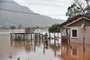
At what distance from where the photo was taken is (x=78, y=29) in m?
29.3

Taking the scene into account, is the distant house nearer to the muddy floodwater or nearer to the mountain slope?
the muddy floodwater

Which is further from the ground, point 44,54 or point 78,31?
point 78,31

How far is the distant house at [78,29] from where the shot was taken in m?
28.3

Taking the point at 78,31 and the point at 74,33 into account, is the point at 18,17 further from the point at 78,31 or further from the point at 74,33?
the point at 78,31

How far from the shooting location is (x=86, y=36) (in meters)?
28.3

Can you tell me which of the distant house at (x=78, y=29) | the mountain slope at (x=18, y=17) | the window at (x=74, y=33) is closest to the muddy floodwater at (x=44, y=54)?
the distant house at (x=78, y=29)

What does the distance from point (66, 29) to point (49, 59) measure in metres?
15.7

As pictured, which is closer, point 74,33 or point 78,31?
point 78,31

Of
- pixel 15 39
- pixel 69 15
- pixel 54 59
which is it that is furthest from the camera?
pixel 69 15

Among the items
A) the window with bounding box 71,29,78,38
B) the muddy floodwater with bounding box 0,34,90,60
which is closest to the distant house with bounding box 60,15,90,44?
the window with bounding box 71,29,78,38

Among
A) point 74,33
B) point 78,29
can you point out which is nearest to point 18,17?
point 74,33

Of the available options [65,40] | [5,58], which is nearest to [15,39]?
[65,40]

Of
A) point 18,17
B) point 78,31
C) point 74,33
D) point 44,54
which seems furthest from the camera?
point 18,17

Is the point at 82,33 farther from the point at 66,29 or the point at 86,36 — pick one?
the point at 66,29
